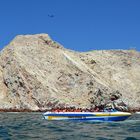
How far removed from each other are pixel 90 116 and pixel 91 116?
0.62 feet

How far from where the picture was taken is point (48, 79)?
167 metres

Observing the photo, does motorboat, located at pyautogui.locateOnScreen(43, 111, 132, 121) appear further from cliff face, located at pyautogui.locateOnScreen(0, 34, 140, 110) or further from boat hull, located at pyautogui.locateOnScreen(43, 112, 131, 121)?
cliff face, located at pyautogui.locateOnScreen(0, 34, 140, 110)

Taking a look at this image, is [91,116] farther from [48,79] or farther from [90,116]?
[48,79]

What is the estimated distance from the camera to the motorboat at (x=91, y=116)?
78.9 metres

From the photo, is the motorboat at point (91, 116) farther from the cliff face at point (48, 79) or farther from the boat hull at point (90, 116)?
the cliff face at point (48, 79)

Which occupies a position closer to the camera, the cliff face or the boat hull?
the boat hull

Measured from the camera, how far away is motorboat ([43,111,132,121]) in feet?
259

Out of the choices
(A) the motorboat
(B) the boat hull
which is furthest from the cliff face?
(A) the motorboat

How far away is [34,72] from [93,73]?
2801 centimetres

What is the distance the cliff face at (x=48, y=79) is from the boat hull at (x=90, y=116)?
2732 inches

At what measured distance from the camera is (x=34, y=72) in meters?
166

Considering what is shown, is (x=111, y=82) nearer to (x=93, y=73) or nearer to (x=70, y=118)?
(x=93, y=73)

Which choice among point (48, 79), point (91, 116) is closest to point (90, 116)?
point (91, 116)

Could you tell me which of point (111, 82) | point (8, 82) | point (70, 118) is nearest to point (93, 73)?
point (111, 82)
